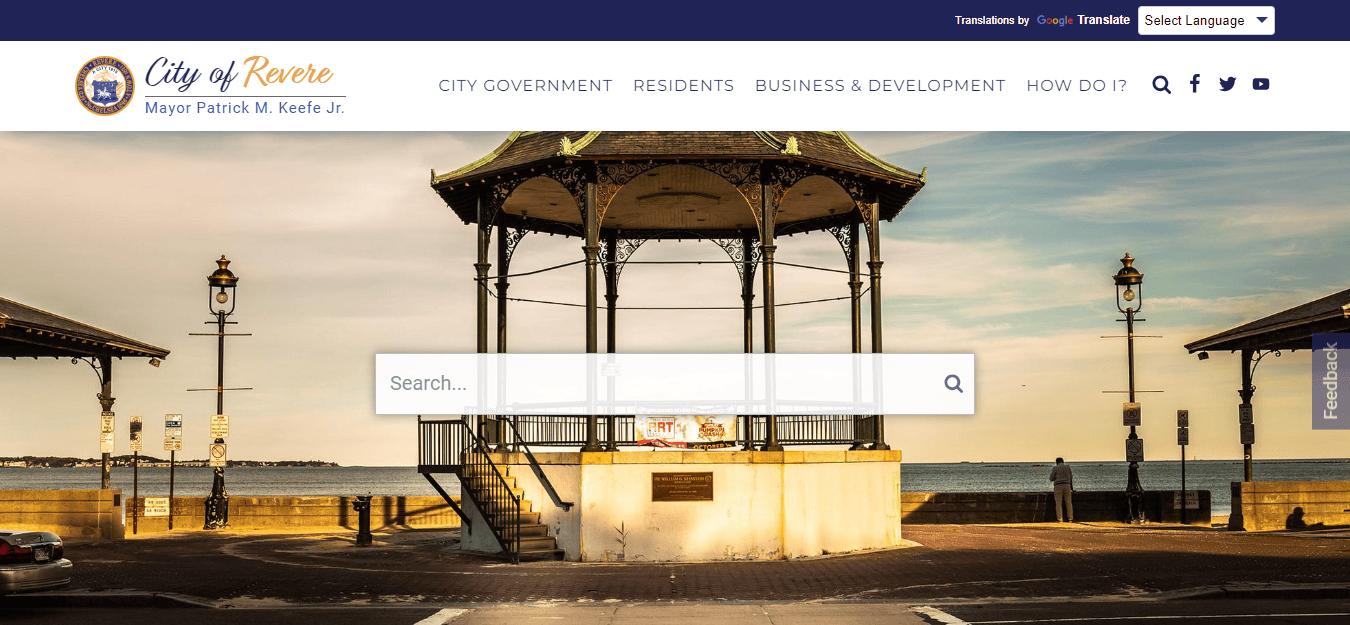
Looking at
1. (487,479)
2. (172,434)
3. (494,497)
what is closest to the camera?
(494,497)

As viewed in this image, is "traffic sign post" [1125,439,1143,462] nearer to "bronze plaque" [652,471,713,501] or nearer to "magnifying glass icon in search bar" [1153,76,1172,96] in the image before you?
"bronze plaque" [652,471,713,501]

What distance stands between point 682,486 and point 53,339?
12.8 meters

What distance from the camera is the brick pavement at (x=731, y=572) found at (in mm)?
16656

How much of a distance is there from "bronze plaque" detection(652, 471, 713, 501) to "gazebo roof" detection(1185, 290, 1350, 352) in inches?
444

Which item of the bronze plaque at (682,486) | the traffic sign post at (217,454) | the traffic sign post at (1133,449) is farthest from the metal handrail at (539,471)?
the traffic sign post at (1133,449)

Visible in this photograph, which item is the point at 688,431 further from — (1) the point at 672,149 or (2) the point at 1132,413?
(2) the point at 1132,413

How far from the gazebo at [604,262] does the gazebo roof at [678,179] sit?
1.4 inches

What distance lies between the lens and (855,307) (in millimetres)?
23766

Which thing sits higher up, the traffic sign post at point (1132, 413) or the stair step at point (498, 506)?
the traffic sign post at point (1132, 413)

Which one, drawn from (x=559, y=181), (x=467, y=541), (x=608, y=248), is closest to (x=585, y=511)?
(x=467, y=541)

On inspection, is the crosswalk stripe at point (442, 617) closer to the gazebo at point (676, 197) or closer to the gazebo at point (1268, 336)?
the gazebo at point (676, 197)

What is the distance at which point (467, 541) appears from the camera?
75.4ft

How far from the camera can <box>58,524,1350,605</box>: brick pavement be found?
54.6 ft

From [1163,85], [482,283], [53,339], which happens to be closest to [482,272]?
[482,283]
